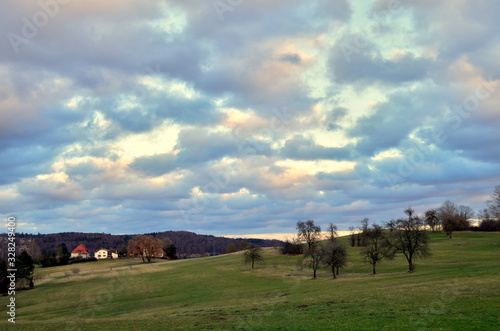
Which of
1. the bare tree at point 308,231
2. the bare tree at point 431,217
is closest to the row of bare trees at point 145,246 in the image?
the bare tree at point 308,231

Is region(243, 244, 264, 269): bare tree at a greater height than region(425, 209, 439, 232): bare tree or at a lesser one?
lesser

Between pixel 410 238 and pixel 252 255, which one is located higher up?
pixel 410 238

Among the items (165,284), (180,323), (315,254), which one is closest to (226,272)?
(165,284)

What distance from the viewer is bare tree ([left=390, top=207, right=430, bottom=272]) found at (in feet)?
257

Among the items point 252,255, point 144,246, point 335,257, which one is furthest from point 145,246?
point 335,257

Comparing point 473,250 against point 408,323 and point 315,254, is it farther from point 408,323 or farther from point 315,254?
point 408,323

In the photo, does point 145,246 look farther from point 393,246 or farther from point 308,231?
point 393,246

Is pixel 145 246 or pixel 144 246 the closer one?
pixel 144 246

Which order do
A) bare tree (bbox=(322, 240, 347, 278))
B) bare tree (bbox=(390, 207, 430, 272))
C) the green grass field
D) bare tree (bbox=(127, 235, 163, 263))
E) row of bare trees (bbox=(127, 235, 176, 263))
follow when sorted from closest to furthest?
the green grass field
bare tree (bbox=(390, 207, 430, 272))
bare tree (bbox=(322, 240, 347, 278))
bare tree (bbox=(127, 235, 163, 263))
row of bare trees (bbox=(127, 235, 176, 263))

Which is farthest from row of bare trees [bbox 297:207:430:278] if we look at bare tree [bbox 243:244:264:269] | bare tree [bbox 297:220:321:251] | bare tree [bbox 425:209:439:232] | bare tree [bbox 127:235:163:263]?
bare tree [bbox 127:235:163:263]

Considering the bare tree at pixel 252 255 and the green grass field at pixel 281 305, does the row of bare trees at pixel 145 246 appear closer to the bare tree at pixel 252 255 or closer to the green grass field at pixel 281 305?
the bare tree at pixel 252 255

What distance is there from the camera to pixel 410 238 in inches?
3113

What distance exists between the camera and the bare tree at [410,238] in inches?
3088

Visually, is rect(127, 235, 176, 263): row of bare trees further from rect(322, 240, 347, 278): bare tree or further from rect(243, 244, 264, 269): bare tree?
rect(322, 240, 347, 278): bare tree
